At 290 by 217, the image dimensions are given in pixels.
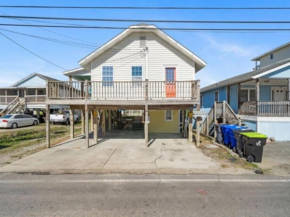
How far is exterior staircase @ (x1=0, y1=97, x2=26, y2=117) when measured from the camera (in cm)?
2353

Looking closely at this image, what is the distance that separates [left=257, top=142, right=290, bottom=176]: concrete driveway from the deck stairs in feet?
8.49

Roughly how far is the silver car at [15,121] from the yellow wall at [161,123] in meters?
14.4

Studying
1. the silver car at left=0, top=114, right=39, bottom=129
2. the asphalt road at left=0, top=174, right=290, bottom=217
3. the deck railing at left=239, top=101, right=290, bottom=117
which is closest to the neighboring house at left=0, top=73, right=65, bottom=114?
the silver car at left=0, top=114, right=39, bottom=129

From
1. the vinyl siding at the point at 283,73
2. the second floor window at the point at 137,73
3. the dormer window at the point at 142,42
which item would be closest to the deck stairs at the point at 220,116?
the vinyl siding at the point at 283,73

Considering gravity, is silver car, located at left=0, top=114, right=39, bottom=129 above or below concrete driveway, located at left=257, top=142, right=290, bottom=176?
above

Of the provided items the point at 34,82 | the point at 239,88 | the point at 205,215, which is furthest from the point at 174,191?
the point at 34,82

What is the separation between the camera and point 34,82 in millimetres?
30000

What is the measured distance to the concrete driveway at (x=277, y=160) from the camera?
227 inches

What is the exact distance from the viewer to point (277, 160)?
692cm

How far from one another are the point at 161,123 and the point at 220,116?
177 inches

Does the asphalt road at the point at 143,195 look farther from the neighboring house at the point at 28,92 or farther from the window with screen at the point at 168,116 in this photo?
the neighboring house at the point at 28,92

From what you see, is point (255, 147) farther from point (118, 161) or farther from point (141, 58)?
point (141, 58)

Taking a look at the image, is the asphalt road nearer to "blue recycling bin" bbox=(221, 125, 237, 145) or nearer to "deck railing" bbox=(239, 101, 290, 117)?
"blue recycling bin" bbox=(221, 125, 237, 145)

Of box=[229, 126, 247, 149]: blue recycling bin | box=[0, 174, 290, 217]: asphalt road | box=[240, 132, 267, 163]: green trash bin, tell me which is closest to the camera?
box=[0, 174, 290, 217]: asphalt road
